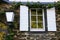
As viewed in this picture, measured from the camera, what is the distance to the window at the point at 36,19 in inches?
248

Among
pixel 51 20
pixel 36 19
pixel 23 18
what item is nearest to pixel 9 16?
pixel 23 18

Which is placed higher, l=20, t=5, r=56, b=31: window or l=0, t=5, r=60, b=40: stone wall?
l=20, t=5, r=56, b=31: window

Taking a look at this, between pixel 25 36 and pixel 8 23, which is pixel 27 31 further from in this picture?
pixel 8 23

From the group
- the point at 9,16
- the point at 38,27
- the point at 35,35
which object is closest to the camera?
the point at 9,16

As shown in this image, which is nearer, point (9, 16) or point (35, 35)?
point (9, 16)

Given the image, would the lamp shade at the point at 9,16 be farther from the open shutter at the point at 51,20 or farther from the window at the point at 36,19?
the open shutter at the point at 51,20

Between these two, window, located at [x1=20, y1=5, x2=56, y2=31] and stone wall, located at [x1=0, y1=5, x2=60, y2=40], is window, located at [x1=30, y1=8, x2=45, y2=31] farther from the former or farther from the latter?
stone wall, located at [x1=0, y1=5, x2=60, y2=40]

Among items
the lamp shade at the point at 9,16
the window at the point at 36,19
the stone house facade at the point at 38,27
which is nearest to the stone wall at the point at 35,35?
the stone house facade at the point at 38,27

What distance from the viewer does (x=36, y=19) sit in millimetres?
6359

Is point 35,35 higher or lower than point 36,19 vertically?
lower

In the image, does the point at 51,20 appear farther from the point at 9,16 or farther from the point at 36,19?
the point at 9,16

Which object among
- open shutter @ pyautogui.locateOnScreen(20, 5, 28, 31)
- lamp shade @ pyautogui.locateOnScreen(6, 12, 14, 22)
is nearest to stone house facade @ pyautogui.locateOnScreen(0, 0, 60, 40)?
open shutter @ pyautogui.locateOnScreen(20, 5, 28, 31)

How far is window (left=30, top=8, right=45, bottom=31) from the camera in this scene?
6301mm

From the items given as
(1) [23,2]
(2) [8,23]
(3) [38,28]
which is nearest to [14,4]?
(1) [23,2]
